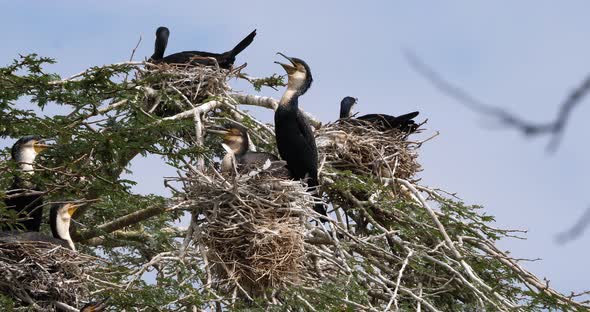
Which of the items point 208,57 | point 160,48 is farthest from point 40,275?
point 160,48

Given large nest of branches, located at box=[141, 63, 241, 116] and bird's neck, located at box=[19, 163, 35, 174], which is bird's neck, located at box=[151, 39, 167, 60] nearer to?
large nest of branches, located at box=[141, 63, 241, 116]

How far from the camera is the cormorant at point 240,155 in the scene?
229 inches

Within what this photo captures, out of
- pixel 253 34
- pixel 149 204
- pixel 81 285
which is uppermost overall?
pixel 253 34

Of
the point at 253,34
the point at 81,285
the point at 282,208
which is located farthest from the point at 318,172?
the point at 253,34

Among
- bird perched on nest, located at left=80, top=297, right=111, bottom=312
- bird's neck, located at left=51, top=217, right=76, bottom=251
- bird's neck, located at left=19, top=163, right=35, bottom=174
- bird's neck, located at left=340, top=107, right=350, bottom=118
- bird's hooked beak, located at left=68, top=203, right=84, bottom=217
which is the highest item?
bird's neck, located at left=340, top=107, right=350, bottom=118

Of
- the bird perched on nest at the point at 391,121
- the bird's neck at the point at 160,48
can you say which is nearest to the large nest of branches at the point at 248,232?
the bird perched on nest at the point at 391,121

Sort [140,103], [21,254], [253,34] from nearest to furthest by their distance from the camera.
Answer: [21,254] < [140,103] < [253,34]

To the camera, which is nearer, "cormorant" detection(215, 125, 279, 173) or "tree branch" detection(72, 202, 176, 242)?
"cormorant" detection(215, 125, 279, 173)

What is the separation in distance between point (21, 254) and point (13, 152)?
1592 mm

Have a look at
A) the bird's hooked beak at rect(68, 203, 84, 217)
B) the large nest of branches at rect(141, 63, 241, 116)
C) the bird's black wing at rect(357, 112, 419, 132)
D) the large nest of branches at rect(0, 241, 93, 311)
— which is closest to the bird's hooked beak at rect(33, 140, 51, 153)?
the bird's hooked beak at rect(68, 203, 84, 217)

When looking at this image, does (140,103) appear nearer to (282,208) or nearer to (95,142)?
(95,142)

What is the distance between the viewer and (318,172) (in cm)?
679

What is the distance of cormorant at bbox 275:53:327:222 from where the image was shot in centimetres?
635

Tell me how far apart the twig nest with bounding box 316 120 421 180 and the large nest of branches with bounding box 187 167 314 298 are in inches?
61.5
